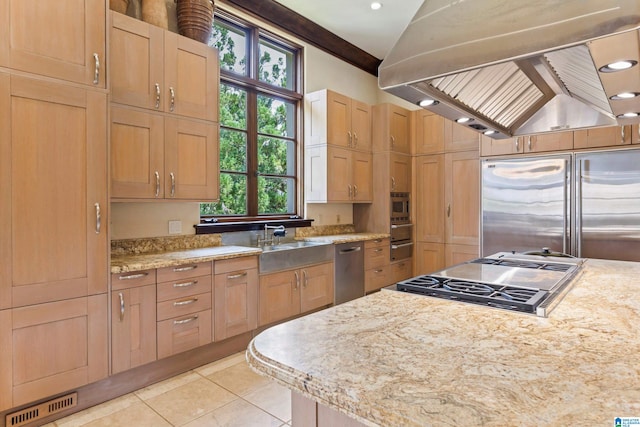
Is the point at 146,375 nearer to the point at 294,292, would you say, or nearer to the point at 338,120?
the point at 294,292

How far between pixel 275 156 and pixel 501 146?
2.54m

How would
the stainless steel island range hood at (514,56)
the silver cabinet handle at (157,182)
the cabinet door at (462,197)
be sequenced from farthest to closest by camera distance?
the cabinet door at (462,197) → the silver cabinet handle at (157,182) → the stainless steel island range hood at (514,56)

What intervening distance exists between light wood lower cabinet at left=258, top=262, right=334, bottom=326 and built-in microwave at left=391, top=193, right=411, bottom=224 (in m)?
1.35

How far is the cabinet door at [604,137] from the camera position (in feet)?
11.6

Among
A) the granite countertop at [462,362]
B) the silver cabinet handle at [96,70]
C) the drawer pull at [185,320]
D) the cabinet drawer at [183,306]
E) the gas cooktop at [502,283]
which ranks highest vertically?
the silver cabinet handle at [96,70]

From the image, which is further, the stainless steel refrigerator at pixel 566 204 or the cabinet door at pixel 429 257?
the cabinet door at pixel 429 257

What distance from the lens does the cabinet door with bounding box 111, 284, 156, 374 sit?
2330mm

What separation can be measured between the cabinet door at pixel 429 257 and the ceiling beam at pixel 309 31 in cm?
263

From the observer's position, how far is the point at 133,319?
7.91ft

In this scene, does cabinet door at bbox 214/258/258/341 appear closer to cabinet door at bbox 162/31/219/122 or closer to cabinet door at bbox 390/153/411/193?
cabinet door at bbox 162/31/219/122

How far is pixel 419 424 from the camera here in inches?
25.3

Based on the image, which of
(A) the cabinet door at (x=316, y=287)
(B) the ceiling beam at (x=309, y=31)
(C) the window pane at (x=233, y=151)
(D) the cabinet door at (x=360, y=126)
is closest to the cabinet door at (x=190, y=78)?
(C) the window pane at (x=233, y=151)

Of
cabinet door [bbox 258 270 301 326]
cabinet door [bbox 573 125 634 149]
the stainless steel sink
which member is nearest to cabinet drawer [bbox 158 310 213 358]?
cabinet door [bbox 258 270 301 326]

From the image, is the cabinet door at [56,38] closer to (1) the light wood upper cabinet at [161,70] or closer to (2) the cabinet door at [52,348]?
(1) the light wood upper cabinet at [161,70]
